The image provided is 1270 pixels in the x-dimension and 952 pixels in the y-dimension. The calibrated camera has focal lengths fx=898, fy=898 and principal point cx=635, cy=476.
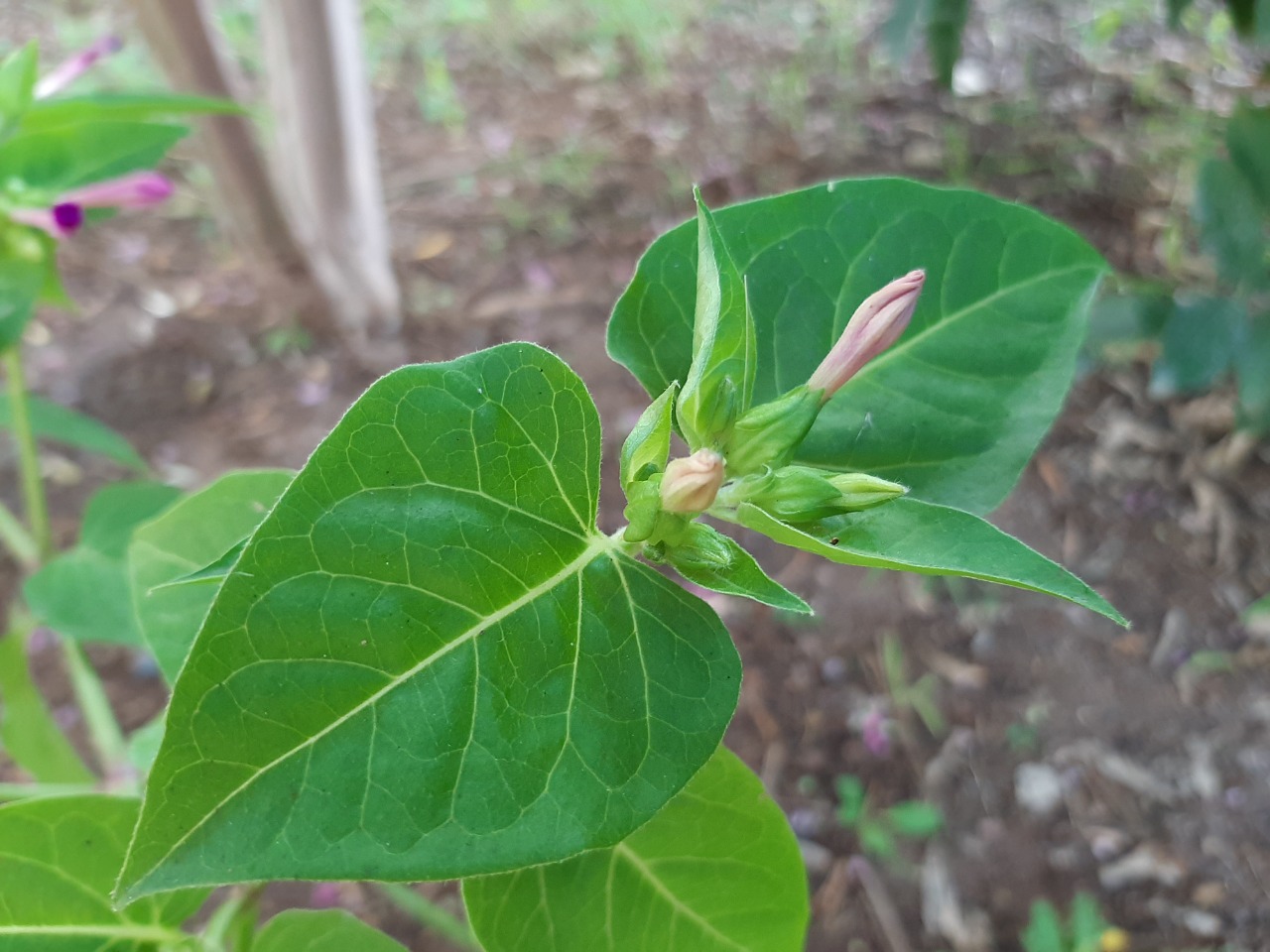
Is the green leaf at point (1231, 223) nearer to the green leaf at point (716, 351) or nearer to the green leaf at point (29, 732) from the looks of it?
the green leaf at point (716, 351)

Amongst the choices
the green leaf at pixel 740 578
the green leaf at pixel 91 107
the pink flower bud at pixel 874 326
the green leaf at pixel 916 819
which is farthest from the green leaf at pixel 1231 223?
the green leaf at pixel 91 107

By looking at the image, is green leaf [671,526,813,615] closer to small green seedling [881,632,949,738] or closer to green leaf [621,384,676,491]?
green leaf [621,384,676,491]

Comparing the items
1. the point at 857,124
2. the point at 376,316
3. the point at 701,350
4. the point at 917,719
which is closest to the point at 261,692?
the point at 701,350

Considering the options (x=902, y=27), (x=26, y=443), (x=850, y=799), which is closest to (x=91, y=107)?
(x=26, y=443)

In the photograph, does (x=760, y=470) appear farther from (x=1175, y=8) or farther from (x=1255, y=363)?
(x=1175, y=8)

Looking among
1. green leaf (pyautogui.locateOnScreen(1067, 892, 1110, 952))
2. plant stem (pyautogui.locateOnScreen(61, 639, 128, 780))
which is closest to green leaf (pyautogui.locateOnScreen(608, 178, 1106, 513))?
plant stem (pyautogui.locateOnScreen(61, 639, 128, 780))

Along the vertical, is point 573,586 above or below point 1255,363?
above

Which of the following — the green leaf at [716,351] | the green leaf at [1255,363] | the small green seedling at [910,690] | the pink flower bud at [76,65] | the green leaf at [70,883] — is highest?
the pink flower bud at [76,65]
